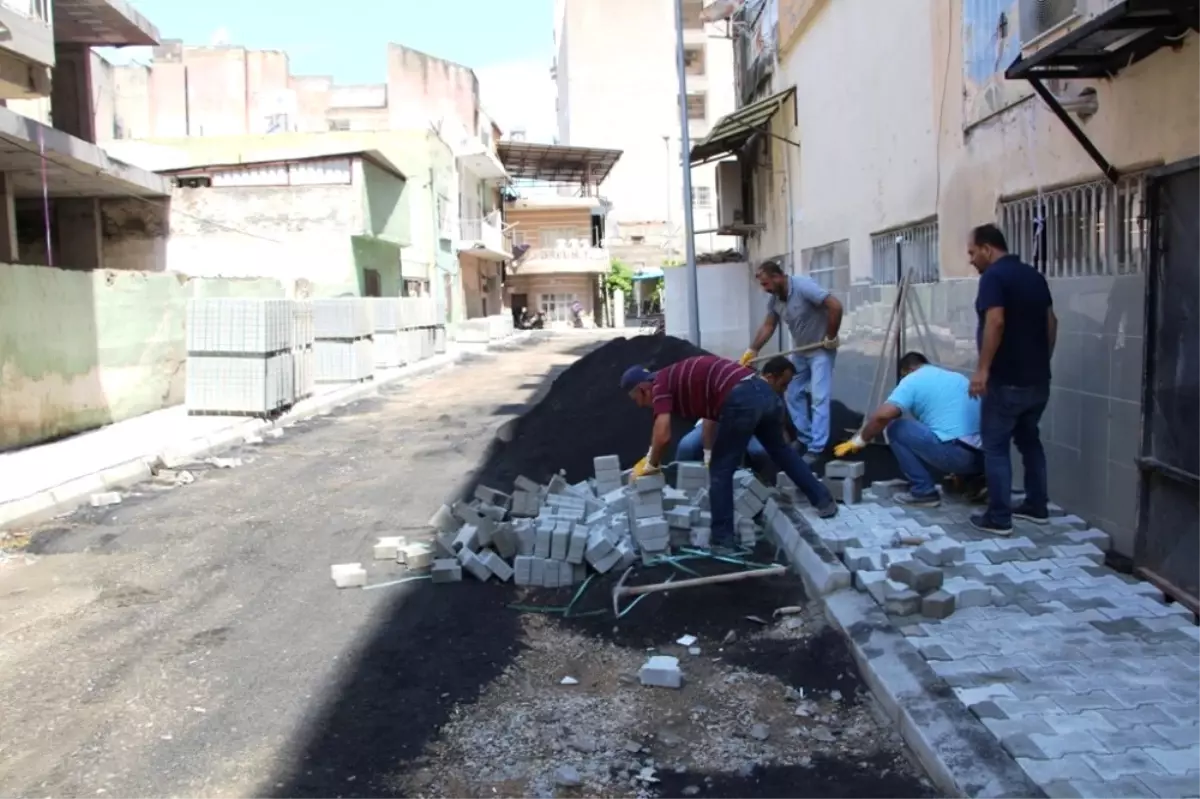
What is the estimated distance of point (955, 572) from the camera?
5.25m

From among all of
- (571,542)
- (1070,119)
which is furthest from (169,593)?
(1070,119)

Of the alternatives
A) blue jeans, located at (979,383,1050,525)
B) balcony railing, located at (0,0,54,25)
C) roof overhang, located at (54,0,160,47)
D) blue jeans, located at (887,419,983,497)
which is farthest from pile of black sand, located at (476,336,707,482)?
roof overhang, located at (54,0,160,47)

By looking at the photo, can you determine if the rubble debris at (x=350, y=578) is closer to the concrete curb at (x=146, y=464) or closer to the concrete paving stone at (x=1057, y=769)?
the concrete curb at (x=146, y=464)

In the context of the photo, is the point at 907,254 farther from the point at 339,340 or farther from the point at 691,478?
the point at 339,340

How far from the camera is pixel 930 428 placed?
651 centimetres

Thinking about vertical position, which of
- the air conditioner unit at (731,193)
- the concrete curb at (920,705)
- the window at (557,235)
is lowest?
the concrete curb at (920,705)

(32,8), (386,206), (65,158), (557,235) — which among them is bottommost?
(65,158)

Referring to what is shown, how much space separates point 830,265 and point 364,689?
999 centimetres

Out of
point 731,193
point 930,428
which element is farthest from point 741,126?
point 930,428

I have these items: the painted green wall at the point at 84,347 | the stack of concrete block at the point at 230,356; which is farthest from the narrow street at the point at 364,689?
the stack of concrete block at the point at 230,356

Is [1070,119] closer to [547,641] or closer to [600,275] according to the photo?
[547,641]

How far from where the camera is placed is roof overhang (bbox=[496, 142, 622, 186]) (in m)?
49.7

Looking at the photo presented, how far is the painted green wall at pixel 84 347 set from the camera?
11.1 meters

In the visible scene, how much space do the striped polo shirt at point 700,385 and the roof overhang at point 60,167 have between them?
12045 mm
